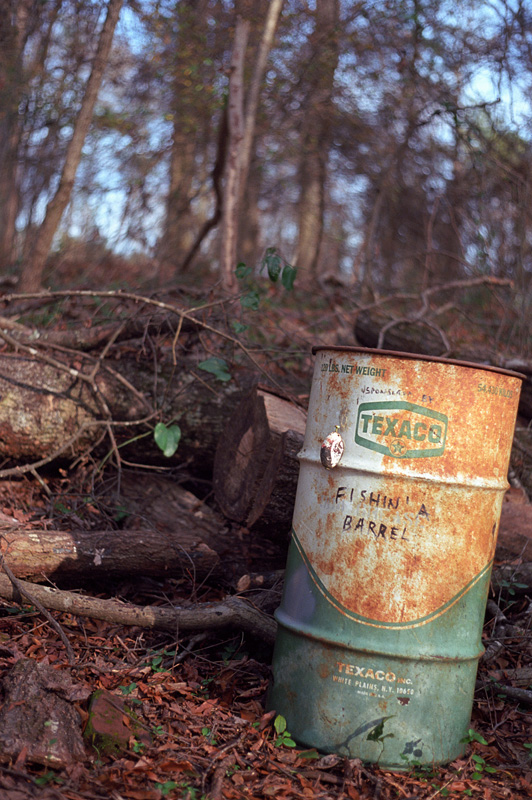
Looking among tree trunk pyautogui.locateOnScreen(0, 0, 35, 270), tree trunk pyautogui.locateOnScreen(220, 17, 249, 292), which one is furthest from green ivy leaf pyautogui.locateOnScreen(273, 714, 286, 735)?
tree trunk pyautogui.locateOnScreen(0, 0, 35, 270)

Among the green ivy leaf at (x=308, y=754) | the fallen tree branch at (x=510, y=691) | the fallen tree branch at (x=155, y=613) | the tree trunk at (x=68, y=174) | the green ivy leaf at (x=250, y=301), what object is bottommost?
the green ivy leaf at (x=308, y=754)

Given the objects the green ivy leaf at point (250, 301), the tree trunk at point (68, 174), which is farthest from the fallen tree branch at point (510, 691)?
the tree trunk at point (68, 174)

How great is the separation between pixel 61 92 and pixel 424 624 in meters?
7.86

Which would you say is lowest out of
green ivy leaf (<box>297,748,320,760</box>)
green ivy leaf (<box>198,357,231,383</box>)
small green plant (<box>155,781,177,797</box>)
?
green ivy leaf (<box>297,748,320,760</box>)

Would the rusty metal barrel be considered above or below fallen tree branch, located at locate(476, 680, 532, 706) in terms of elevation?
above

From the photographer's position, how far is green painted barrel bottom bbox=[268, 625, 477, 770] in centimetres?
221

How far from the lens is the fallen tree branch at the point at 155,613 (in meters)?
2.70

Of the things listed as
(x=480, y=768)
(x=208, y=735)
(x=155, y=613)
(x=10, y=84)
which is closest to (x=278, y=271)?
(x=155, y=613)

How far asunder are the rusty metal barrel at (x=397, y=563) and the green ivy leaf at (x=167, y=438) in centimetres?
138

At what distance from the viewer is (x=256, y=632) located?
2773mm

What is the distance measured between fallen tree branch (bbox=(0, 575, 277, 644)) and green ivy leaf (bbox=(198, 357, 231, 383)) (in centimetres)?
135

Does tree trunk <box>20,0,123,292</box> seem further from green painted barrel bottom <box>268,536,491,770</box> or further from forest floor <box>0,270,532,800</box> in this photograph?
green painted barrel bottom <box>268,536,491,770</box>

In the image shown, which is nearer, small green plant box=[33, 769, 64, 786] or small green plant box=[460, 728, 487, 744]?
small green plant box=[33, 769, 64, 786]

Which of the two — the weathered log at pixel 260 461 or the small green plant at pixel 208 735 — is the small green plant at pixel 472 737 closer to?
the small green plant at pixel 208 735
